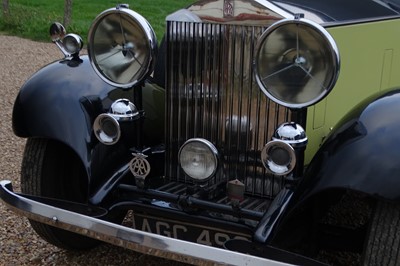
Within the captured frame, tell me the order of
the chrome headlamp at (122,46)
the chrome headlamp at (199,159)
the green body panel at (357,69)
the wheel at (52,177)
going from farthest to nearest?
the wheel at (52,177) → the green body panel at (357,69) → the chrome headlamp at (122,46) → the chrome headlamp at (199,159)

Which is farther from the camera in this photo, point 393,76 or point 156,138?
point 393,76

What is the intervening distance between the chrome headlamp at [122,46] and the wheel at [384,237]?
1.20m

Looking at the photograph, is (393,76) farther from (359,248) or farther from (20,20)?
(20,20)

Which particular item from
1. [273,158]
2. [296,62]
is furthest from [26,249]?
[296,62]

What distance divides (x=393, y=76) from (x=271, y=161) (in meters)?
1.53

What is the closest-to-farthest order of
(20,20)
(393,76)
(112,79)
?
(112,79) → (393,76) → (20,20)

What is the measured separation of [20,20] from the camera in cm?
1259

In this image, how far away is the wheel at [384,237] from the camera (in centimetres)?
225

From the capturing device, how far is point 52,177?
129 inches

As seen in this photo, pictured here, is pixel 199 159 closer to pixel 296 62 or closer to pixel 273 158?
pixel 273 158

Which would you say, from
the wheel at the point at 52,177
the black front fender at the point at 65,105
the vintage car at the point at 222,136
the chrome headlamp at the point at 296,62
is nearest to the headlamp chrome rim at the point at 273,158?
the vintage car at the point at 222,136

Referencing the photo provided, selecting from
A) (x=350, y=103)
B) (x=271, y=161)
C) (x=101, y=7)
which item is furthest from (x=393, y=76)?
(x=101, y=7)

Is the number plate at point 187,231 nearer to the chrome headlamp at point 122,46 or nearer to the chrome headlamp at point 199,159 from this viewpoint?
the chrome headlamp at point 199,159

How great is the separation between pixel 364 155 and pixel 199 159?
73 cm
